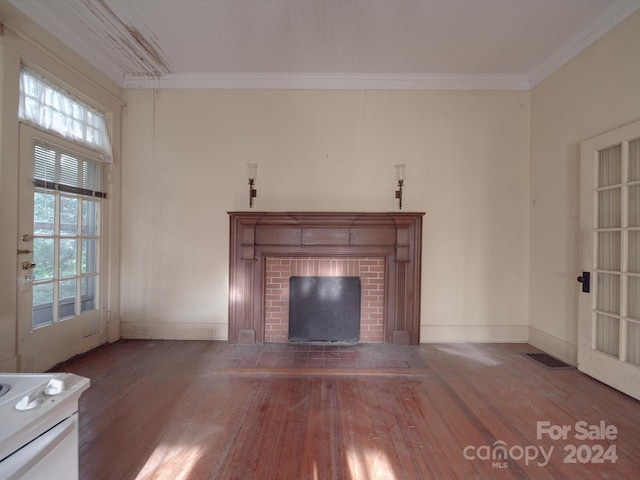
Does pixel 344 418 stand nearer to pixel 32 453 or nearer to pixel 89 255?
pixel 32 453

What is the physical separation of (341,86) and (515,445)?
355 centimetres

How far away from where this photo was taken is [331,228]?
302cm

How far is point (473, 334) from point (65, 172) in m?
4.67

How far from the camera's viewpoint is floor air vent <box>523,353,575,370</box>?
101 inches

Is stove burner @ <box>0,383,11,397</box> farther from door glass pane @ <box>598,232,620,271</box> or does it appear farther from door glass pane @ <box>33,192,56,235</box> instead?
door glass pane @ <box>598,232,620,271</box>

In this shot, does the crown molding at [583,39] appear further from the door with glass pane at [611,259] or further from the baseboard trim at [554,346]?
the baseboard trim at [554,346]

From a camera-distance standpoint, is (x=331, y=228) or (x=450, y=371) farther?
(x=331, y=228)

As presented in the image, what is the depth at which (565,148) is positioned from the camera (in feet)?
8.87

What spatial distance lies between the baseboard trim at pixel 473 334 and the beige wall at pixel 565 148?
17 cm

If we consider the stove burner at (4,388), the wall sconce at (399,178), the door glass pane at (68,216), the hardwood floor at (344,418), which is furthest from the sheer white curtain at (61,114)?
the wall sconce at (399,178)

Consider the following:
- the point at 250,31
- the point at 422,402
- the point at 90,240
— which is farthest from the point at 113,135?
the point at 422,402

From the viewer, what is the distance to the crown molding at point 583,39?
2.15 meters

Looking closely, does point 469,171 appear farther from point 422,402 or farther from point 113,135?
point 113,135

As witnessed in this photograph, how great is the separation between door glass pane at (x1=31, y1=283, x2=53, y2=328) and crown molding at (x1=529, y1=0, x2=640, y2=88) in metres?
5.42
